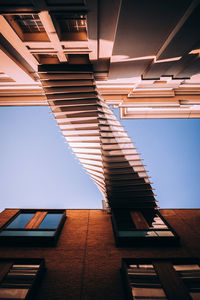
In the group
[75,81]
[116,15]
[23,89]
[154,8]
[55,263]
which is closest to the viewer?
[154,8]

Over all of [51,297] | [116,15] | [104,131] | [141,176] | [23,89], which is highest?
[23,89]

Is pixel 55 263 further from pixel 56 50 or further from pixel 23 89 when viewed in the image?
pixel 23 89

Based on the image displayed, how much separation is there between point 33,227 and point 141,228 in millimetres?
6026

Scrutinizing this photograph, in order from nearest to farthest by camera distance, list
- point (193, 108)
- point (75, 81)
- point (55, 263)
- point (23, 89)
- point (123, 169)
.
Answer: point (55, 263)
point (75, 81)
point (123, 169)
point (23, 89)
point (193, 108)

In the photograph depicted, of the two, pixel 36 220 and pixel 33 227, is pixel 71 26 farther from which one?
pixel 36 220

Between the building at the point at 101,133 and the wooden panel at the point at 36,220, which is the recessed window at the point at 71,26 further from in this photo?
the wooden panel at the point at 36,220

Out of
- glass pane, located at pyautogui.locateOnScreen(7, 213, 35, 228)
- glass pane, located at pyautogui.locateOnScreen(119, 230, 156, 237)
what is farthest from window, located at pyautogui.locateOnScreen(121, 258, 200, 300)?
glass pane, located at pyautogui.locateOnScreen(7, 213, 35, 228)

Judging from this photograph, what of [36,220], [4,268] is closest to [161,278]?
[4,268]

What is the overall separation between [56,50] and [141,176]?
323 inches

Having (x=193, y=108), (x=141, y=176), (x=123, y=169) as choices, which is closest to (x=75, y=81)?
(x=123, y=169)

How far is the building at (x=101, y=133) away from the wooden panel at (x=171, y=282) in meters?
0.03

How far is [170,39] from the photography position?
565 centimetres

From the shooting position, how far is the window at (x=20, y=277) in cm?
483

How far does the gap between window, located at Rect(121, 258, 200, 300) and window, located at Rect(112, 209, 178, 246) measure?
4.19ft
